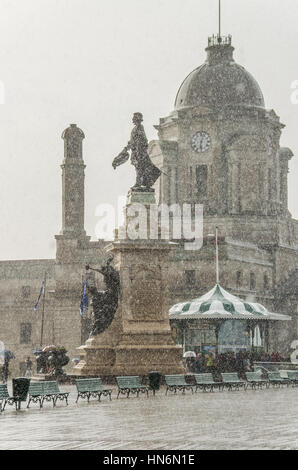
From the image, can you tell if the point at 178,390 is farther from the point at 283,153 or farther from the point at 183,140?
the point at 283,153

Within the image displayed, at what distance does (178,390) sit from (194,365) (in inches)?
407

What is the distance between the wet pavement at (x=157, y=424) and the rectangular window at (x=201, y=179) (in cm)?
5530

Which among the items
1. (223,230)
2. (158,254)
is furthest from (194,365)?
(223,230)

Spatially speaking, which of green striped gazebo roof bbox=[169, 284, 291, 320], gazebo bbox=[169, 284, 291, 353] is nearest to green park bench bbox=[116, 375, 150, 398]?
gazebo bbox=[169, 284, 291, 353]

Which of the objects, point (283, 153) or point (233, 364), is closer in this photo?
point (233, 364)

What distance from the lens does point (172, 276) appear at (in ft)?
254

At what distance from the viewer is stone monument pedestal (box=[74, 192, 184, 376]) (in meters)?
32.9

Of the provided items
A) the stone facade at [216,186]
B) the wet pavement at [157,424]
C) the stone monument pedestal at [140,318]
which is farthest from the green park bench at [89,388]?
the stone facade at [216,186]

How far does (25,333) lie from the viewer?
8869cm

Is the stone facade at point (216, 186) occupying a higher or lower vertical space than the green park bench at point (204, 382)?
higher

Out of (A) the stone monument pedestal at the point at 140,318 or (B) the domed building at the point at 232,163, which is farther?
(B) the domed building at the point at 232,163

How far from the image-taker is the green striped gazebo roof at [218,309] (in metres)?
49.0

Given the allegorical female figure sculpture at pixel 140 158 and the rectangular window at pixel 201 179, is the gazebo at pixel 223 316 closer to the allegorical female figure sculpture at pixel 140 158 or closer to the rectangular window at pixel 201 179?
the allegorical female figure sculpture at pixel 140 158
